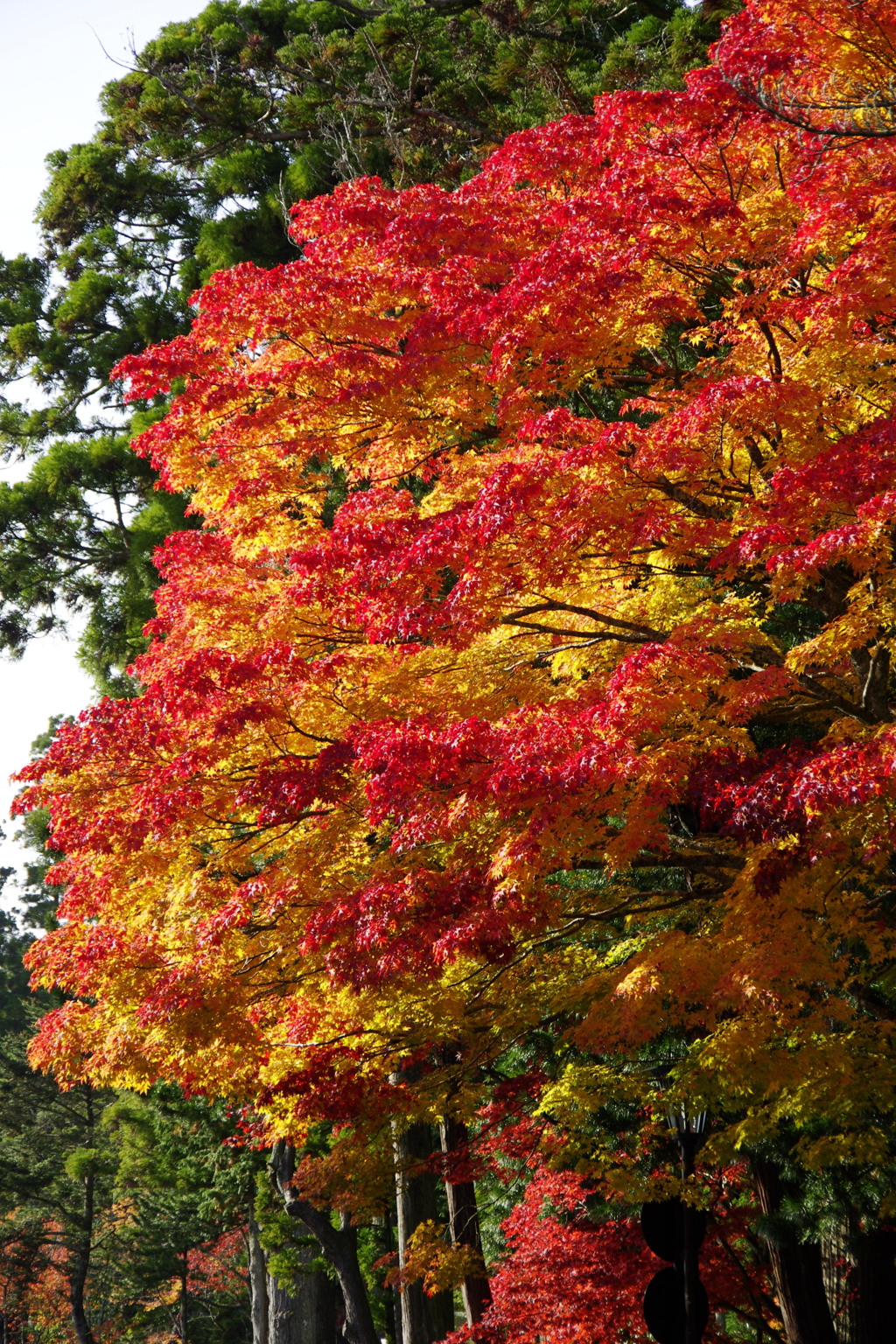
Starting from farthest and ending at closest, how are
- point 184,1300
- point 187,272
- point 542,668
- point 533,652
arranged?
point 184,1300 → point 187,272 → point 542,668 → point 533,652

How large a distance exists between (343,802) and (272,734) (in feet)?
2.45

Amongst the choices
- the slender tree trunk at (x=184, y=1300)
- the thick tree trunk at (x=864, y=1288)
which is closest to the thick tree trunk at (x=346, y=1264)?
the thick tree trunk at (x=864, y=1288)

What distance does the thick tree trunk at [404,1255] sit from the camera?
35.5 ft

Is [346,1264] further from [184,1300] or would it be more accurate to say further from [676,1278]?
[184,1300]

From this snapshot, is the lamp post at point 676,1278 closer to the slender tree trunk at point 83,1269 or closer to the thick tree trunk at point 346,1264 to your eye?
the thick tree trunk at point 346,1264

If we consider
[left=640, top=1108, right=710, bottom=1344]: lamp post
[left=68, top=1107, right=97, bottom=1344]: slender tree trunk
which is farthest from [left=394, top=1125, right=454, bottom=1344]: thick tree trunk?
[left=68, top=1107, right=97, bottom=1344]: slender tree trunk

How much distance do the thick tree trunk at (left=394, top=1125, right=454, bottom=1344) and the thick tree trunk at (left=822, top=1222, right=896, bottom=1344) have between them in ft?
13.4

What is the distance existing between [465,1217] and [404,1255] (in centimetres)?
90

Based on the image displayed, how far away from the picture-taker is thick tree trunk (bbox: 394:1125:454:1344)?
10828mm

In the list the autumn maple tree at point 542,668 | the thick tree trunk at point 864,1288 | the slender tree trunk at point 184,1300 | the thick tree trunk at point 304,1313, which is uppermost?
the autumn maple tree at point 542,668

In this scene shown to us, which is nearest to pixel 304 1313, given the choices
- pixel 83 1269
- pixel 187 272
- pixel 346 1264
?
pixel 346 1264

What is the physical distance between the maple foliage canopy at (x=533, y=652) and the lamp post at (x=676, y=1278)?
0.78 meters

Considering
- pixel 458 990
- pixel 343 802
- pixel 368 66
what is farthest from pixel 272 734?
pixel 368 66

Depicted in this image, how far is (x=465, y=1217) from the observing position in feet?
37.0
